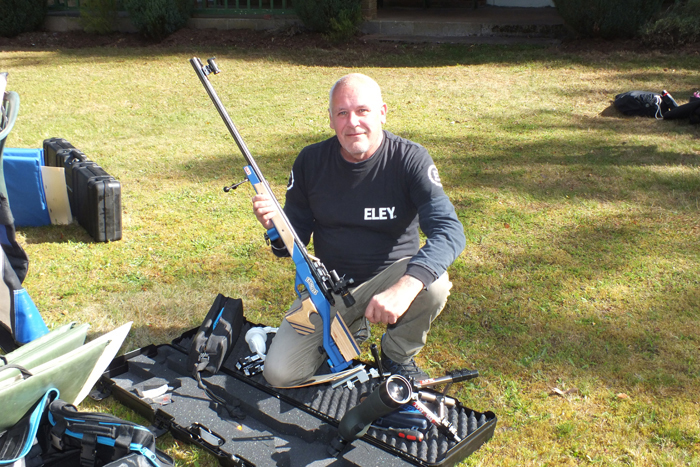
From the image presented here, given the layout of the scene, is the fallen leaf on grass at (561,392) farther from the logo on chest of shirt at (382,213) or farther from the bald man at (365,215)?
the logo on chest of shirt at (382,213)

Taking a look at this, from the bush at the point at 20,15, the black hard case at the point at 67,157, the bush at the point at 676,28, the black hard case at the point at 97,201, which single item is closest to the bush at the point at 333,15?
the bush at the point at 676,28

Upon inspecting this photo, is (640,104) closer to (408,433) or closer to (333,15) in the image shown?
(333,15)

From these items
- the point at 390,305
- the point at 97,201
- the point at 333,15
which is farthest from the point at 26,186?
the point at 333,15

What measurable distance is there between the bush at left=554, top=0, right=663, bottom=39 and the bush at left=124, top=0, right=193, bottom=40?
9641mm

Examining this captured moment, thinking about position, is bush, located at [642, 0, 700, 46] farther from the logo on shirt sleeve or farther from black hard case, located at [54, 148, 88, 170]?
black hard case, located at [54, 148, 88, 170]

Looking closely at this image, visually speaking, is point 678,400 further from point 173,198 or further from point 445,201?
point 173,198

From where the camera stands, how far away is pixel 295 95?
1155 cm

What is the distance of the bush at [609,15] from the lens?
12914mm

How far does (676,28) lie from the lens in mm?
12969

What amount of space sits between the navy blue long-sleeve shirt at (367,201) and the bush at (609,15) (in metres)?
11.5

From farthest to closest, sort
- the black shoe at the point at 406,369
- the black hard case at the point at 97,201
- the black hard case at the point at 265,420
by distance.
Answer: the black hard case at the point at 97,201, the black shoe at the point at 406,369, the black hard case at the point at 265,420

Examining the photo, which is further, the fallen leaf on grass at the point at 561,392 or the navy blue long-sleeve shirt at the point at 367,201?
the fallen leaf on grass at the point at 561,392

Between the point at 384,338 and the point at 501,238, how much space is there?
2439mm

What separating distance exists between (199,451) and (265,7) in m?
16.0
